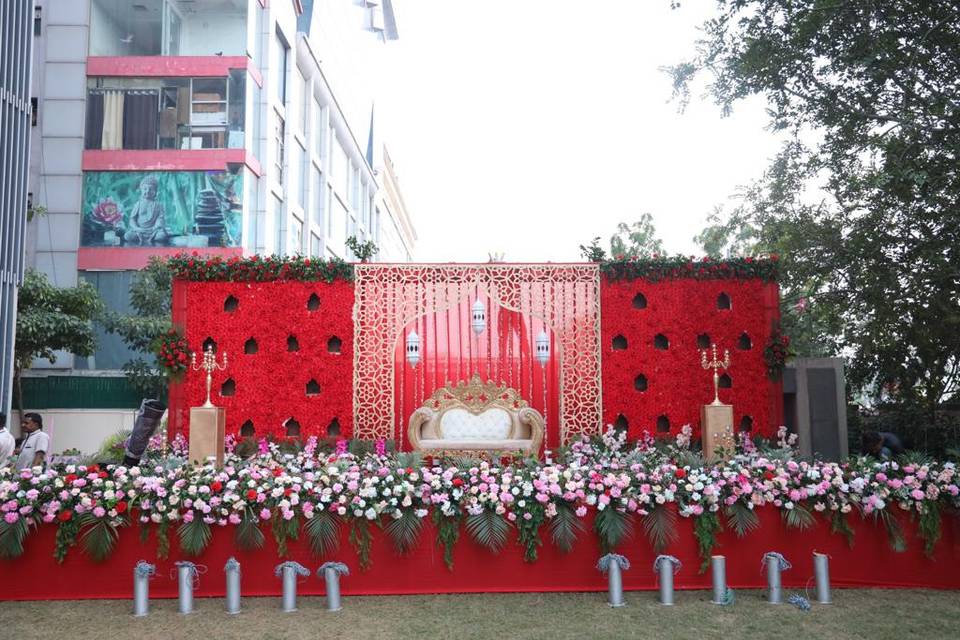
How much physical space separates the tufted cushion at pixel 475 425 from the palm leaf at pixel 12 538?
506 cm

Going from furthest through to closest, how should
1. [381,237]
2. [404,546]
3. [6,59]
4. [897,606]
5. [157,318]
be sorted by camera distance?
[381,237] → [157,318] → [6,59] → [404,546] → [897,606]

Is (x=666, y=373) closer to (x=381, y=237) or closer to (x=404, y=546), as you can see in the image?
(x=404, y=546)

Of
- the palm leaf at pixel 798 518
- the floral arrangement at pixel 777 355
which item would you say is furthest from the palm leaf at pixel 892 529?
the floral arrangement at pixel 777 355

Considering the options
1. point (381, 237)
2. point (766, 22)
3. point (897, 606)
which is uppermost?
point (381, 237)

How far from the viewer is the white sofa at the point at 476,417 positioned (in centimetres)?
929

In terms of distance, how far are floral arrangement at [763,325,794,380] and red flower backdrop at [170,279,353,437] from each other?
5057mm

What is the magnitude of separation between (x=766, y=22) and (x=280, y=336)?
259 inches

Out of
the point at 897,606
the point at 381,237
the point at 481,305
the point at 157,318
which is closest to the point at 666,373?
the point at 481,305

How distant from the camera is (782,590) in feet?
17.0

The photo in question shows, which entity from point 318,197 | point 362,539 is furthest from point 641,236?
point 362,539

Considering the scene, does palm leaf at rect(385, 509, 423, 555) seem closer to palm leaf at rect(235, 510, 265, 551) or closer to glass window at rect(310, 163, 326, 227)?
palm leaf at rect(235, 510, 265, 551)

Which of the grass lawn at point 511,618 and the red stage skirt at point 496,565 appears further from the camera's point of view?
the red stage skirt at point 496,565

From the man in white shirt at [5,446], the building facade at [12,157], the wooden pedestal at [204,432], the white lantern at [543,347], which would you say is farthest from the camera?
the building facade at [12,157]

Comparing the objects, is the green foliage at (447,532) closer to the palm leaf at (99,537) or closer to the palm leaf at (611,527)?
the palm leaf at (611,527)
